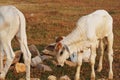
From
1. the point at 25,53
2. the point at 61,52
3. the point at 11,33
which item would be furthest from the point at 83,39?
the point at 11,33

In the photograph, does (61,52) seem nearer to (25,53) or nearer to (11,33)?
(25,53)

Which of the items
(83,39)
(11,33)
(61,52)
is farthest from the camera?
(83,39)

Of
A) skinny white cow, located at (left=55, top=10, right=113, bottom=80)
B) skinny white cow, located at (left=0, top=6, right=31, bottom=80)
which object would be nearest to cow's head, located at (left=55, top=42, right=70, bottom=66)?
skinny white cow, located at (left=55, top=10, right=113, bottom=80)

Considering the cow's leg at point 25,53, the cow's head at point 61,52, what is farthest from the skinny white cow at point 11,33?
the cow's head at point 61,52

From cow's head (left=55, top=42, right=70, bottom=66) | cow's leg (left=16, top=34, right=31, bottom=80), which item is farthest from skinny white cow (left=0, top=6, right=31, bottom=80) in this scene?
cow's head (left=55, top=42, right=70, bottom=66)

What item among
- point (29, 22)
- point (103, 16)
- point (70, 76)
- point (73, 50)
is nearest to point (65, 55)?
point (73, 50)

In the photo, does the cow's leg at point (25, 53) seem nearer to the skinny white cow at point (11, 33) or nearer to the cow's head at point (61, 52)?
the skinny white cow at point (11, 33)

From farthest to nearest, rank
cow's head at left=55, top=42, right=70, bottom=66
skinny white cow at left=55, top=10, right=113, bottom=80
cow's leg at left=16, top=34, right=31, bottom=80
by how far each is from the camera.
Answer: skinny white cow at left=55, top=10, right=113, bottom=80
cow's head at left=55, top=42, right=70, bottom=66
cow's leg at left=16, top=34, right=31, bottom=80

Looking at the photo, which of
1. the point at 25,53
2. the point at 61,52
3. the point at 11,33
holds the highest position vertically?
the point at 11,33

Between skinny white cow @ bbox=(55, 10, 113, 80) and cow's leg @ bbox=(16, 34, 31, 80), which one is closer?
cow's leg @ bbox=(16, 34, 31, 80)

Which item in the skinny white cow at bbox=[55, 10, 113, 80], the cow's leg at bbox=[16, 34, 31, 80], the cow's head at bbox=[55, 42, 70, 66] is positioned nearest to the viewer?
the cow's leg at bbox=[16, 34, 31, 80]

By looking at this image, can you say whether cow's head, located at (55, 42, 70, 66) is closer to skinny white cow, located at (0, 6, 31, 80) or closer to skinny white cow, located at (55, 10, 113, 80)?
skinny white cow, located at (55, 10, 113, 80)

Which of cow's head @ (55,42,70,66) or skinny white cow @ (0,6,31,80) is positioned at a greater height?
skinny white cow @ (0,6,31,80)

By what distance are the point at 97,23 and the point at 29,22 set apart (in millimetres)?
12862
